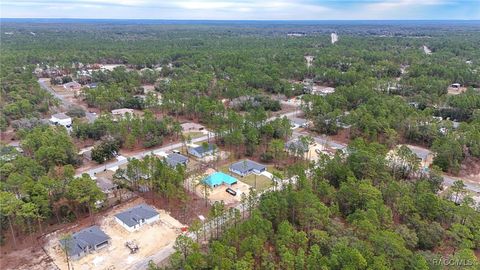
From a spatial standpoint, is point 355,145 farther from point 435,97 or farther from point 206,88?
point 206,88

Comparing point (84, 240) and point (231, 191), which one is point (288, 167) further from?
point (84, 240)

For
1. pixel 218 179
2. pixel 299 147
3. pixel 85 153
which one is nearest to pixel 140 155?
pixel 85 153

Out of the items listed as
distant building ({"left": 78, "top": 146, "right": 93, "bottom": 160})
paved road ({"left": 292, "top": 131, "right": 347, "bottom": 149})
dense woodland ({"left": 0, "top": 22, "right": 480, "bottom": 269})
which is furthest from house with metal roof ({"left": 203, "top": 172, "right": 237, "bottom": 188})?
distant building ({"left": 78, "top": 146, "right": 93, "bottom": 160})

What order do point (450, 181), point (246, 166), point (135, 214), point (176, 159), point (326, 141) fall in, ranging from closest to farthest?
point (135, 214) → point (450, 181) → point (246, 166) → point (176, 159) → point (326, 141)

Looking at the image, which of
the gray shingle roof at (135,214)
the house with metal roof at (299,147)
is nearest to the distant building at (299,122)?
the house with metal roof at (299,147)

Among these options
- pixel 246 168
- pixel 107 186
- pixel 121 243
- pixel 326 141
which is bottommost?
pixel 121 243

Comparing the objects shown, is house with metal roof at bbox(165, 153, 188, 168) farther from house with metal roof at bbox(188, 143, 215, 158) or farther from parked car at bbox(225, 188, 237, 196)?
parked car at bbox(225, 188, 237, 196)

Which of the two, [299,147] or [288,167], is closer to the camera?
[288,167]

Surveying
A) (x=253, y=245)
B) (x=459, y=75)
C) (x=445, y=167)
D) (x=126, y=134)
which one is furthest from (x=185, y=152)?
(x=459, y=75)
